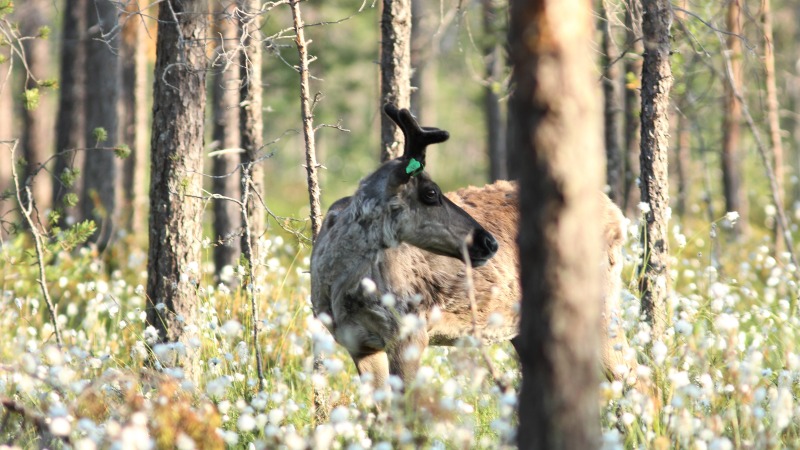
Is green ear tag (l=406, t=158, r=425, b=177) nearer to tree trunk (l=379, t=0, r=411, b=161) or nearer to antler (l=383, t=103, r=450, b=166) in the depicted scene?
antler (l=383, t=103, r=450, b=166)

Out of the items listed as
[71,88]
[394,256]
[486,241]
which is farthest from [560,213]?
[71,88]

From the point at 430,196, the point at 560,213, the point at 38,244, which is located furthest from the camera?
the point at 38,244

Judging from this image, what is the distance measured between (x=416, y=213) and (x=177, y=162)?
2169mm

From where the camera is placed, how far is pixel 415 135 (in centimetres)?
668

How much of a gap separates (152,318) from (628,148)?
9.36 m

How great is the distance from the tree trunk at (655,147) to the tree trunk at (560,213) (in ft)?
10.9

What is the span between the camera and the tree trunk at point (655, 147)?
280 inches

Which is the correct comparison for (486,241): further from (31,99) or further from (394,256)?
(31,99)

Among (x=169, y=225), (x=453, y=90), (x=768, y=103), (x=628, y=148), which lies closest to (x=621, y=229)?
(x=169, y=225)

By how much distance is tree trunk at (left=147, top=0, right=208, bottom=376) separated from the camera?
24.8 ft

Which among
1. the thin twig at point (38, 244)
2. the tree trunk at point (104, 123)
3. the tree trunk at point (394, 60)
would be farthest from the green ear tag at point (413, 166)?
the tree trunk at point (104, 123)

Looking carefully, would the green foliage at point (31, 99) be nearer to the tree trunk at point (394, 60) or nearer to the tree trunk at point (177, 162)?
the tree trunk at point (177, 162)

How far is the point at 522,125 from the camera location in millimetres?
3938

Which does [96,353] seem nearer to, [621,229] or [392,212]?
[392,212]
